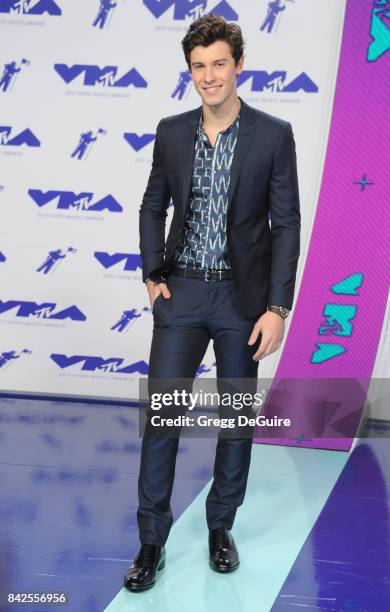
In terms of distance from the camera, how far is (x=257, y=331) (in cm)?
289

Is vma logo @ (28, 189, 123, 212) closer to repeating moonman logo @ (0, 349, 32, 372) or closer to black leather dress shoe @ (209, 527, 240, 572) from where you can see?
repeating moonman logo @ (0, 349, 32, 372)

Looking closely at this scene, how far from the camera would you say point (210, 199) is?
9.41 feet

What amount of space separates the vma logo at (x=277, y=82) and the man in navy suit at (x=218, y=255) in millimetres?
2243

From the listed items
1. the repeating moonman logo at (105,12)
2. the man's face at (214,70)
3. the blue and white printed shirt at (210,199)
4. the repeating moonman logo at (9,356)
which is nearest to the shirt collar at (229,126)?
the blue and white printed shirt at (210,199)

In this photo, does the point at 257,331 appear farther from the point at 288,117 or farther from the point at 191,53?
the point at 288,117

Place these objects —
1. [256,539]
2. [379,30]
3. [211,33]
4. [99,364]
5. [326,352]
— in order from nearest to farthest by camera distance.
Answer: [211,33] < [256,539] < [326,352] < [379,30] < [99,364]

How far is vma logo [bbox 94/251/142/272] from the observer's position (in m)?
5.36

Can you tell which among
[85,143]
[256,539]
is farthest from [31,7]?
[256,539]

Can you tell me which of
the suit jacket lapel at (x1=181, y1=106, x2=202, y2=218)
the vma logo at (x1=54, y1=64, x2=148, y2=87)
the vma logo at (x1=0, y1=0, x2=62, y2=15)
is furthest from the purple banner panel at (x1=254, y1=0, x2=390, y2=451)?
the suit jacket lapel at (x1=181, y1=106, x2=202, y2=218)

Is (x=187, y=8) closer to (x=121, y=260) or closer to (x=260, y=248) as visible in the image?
(x=121, y=260)

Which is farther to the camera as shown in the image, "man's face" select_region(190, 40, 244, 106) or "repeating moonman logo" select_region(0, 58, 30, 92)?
"repeating moonman logo" select_region(0, 58, 30, 92)

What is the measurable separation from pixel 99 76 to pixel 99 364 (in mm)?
1700

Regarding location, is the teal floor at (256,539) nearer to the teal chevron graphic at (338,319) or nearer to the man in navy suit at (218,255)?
the man in navy suit at (218,255)

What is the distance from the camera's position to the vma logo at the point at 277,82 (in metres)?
5.05
